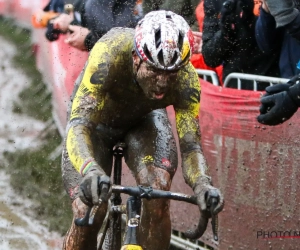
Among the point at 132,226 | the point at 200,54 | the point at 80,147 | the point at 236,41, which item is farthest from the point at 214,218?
the point at 200,54

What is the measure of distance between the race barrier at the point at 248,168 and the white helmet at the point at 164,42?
168 centimetres

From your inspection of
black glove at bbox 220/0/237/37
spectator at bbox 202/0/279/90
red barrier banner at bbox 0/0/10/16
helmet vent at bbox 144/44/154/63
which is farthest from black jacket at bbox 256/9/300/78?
red barrier banner at bbox 0/0/10/16

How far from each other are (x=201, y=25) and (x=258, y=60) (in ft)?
3.20

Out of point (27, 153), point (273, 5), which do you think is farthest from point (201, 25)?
point (27, 153)

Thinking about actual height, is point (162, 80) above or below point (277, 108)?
above

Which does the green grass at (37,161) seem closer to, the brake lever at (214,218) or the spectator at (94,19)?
the spectator at (94,19)

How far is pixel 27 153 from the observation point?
934 cm

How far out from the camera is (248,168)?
6.46 m

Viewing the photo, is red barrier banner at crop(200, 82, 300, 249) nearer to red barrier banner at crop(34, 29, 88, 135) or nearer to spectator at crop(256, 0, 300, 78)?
spectator at crop(256, 0, 300, 78)

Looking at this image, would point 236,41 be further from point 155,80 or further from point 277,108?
point 155,80

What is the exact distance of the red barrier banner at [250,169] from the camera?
6199mm

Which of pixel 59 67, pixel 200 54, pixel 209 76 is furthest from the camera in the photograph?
pixel 59 67

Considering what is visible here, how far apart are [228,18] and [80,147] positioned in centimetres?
244

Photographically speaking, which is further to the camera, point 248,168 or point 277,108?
point 248,168
